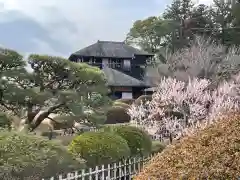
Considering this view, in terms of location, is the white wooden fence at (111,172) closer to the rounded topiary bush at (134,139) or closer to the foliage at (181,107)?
the rounded topiary bush at (134,139)

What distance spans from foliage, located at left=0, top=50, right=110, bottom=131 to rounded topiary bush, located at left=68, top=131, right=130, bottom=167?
102 inches

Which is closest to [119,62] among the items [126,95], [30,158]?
[126,95]

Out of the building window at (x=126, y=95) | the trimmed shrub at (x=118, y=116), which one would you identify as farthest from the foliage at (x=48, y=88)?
the building window at (x=126, y=95)

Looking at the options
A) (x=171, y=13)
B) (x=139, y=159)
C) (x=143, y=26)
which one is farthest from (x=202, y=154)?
(x=143, y=26)

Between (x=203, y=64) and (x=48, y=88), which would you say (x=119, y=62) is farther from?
(x=48, y=88)

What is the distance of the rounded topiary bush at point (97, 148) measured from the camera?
8.66 metres

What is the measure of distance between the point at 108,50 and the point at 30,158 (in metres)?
42.1

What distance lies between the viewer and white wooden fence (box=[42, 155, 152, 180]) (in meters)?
7.11

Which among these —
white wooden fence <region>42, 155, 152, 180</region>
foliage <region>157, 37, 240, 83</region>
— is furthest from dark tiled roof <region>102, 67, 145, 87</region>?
white wooden fence <region>42, 155, 152, 180</region>

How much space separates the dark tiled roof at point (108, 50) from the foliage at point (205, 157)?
1574 inches

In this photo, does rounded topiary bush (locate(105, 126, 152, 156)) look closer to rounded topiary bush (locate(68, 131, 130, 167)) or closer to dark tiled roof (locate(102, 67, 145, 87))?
rounded topiary bush (locate(68, 131, 130, 167))

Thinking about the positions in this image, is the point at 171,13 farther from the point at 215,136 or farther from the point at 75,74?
the point at 215,136

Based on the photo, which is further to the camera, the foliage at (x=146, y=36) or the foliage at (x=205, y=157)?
the foliage at (x=146, y=36)

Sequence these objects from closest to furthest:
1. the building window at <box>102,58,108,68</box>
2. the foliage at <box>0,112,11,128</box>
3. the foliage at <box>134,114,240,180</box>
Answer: the foliage at <box>134,114,240,180</box>, the foliage at <box>0,112,11,128</box>, the building window at <box>102,58,108,68</box>
